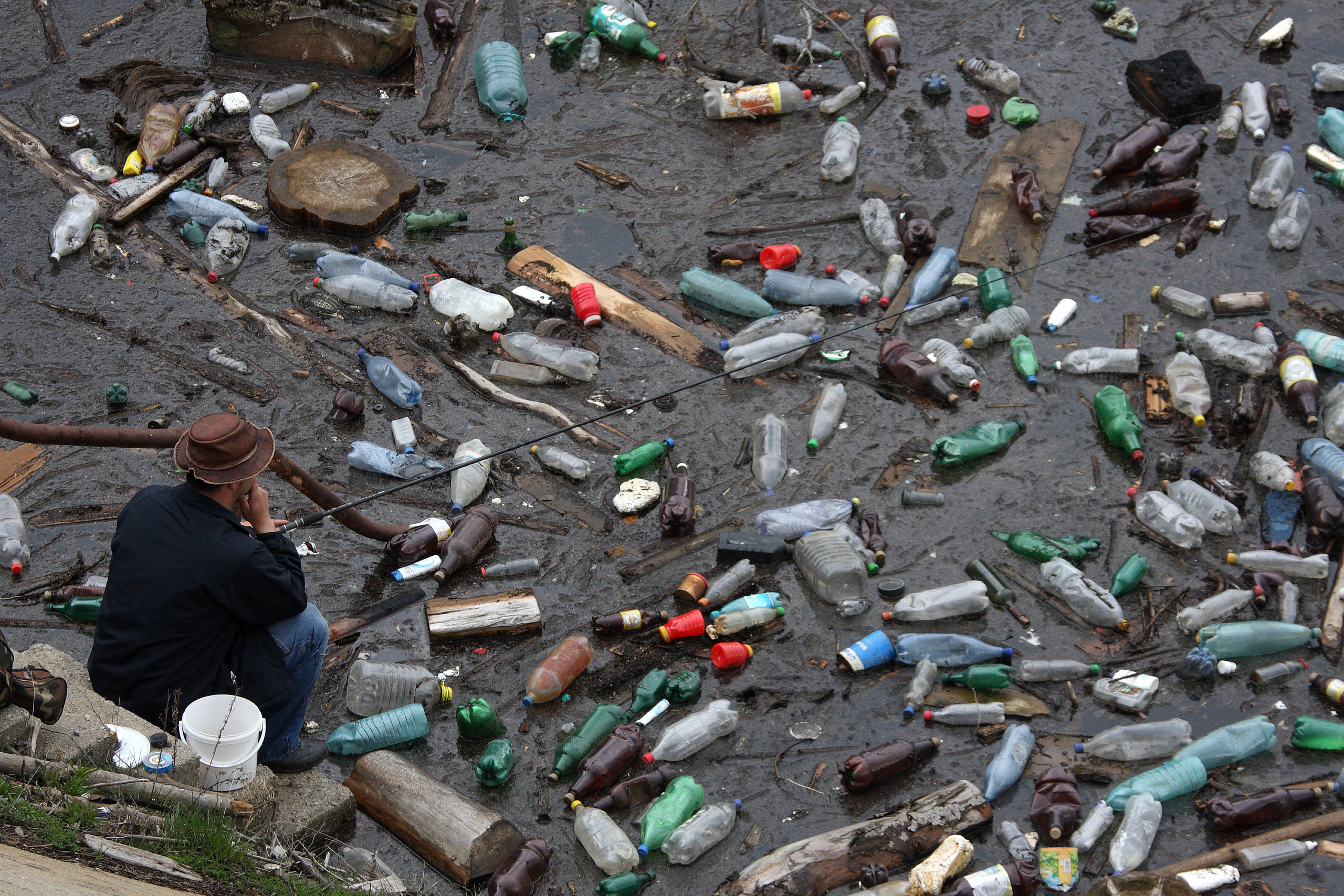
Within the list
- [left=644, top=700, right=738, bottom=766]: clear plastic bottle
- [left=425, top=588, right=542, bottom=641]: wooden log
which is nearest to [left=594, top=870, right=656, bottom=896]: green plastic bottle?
[left=644, top=700, right=738, bottom=766]: clear plastic bottle

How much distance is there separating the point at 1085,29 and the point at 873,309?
4.07 metres

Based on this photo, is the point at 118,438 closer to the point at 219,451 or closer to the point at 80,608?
the point at 80,608

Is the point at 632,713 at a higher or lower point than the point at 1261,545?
lower

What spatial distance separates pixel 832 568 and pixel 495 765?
190 centimetres

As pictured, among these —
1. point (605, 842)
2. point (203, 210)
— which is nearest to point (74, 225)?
point (203, 210)

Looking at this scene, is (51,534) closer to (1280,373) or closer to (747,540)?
(747,540)

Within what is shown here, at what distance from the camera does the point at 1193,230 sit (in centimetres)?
709

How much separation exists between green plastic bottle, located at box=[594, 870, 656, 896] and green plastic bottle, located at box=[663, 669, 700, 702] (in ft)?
2.87

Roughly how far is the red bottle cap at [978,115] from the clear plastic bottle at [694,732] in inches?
217

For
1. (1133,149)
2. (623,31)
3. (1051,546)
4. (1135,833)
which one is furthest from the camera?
(623,31)

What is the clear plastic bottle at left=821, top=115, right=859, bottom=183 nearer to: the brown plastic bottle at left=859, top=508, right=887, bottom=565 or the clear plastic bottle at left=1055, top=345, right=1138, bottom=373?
the clear plastic bottle at left=1055, top=345, right=1138, bottom=373

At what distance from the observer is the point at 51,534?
5.50 m

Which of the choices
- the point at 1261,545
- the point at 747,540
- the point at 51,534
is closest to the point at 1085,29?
the point at 1261,545

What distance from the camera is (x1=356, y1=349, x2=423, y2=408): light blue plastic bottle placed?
6258mm
